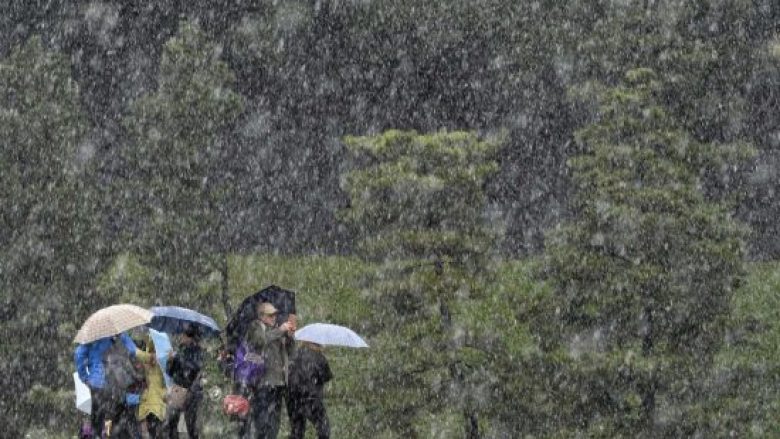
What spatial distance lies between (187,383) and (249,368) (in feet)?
2.90

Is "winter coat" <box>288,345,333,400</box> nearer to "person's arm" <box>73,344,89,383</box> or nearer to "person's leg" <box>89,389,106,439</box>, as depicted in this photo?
"person's leg" <box>89,389,106,439</box>

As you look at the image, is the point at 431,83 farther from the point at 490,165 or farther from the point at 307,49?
the point at 490,165

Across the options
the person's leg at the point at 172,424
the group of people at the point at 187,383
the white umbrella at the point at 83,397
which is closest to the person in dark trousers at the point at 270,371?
the group of people at the point at 187,383

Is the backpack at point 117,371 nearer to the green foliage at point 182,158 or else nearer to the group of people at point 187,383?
the group of people at point 187,383

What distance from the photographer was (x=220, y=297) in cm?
2064

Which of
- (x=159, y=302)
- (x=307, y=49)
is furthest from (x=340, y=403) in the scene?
(x=307, y=49)

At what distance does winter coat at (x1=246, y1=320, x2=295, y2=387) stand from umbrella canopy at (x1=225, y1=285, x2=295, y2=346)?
0.75 feet

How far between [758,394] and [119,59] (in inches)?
625

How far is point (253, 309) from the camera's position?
10680 mm

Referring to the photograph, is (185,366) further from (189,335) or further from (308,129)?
(308,129)

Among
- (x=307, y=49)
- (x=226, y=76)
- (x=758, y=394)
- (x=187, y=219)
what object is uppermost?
(x=307, y=49)

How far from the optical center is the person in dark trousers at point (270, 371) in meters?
10.3

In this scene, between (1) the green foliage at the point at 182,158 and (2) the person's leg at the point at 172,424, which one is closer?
(2) the person's leg at the point at 172,424

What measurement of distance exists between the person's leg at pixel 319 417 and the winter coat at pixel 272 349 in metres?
0.37
